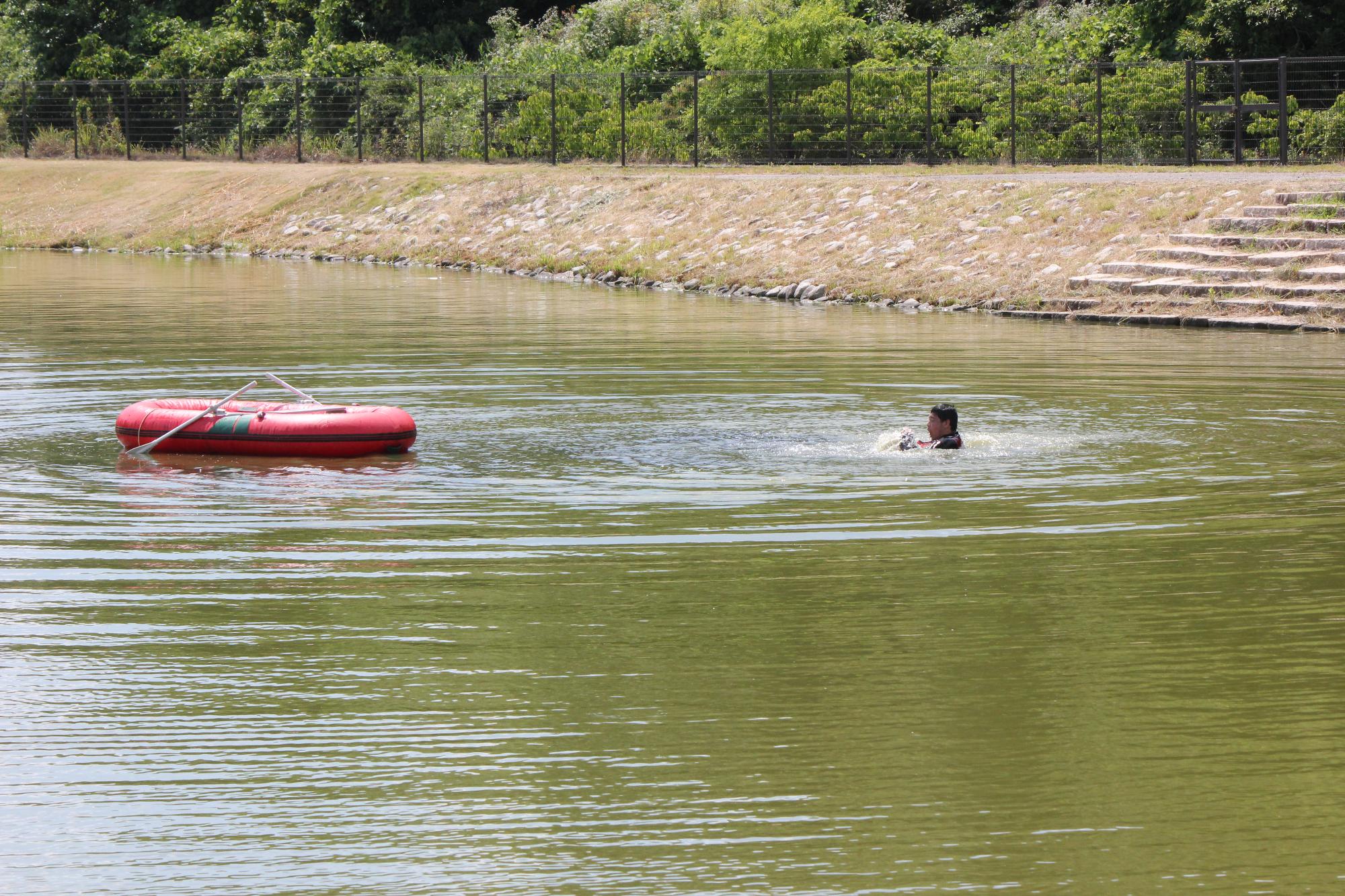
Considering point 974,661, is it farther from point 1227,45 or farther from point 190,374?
point 1227,45

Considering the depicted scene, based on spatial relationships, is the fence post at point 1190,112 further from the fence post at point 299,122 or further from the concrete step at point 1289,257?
the fence post at point 299,122

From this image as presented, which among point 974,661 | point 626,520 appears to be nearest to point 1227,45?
point 626,520

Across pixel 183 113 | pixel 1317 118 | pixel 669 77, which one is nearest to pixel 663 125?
pixel 669 77

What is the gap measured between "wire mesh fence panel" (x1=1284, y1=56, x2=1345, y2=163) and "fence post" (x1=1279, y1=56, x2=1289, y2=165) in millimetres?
111

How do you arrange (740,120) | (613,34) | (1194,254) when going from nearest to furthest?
(1194,254)
(740,120)
(613,34)

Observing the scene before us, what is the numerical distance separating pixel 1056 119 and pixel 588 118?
10.7m

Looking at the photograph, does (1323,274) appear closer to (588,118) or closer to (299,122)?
(588,118)

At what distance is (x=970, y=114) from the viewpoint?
4012cm

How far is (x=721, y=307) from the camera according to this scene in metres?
28.7

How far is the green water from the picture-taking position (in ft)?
21.8

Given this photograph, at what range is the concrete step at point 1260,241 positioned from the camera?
26.6 m

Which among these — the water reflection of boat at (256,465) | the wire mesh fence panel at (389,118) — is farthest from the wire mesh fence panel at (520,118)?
the water reflection of boat at (256,465)

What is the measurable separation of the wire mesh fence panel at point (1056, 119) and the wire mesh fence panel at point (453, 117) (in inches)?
529

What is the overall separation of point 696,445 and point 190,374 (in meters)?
7.09
